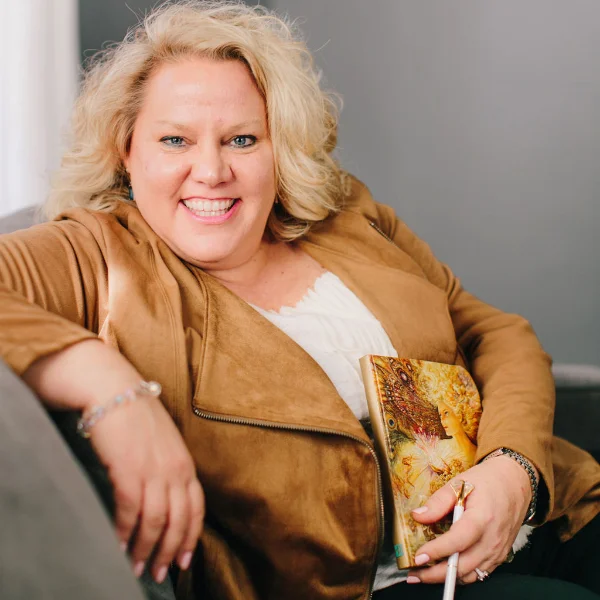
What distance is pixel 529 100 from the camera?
262 centimetres

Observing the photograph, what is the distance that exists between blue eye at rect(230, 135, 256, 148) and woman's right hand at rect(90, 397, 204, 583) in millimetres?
606

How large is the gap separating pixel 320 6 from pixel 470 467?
1.95m

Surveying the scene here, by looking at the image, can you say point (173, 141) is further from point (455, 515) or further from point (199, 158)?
point (455, 515)

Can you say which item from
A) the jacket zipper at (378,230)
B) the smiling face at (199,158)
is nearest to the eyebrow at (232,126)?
the smiling face at (199,158)

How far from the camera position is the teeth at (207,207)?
A: 1.22 meters

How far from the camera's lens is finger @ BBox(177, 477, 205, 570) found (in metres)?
Result: 0.77

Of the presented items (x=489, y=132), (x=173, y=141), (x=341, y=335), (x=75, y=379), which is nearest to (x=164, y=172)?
(x=173, y=141)

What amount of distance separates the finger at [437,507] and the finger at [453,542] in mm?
24

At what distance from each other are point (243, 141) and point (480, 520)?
71cm

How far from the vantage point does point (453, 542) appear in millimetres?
1046

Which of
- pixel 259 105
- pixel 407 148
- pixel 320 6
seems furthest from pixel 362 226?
pixel 320 6

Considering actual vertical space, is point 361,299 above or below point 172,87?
below

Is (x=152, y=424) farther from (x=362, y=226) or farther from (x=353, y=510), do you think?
(x=362, y=226)

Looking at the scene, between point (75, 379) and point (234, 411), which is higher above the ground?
point (75, 379)
